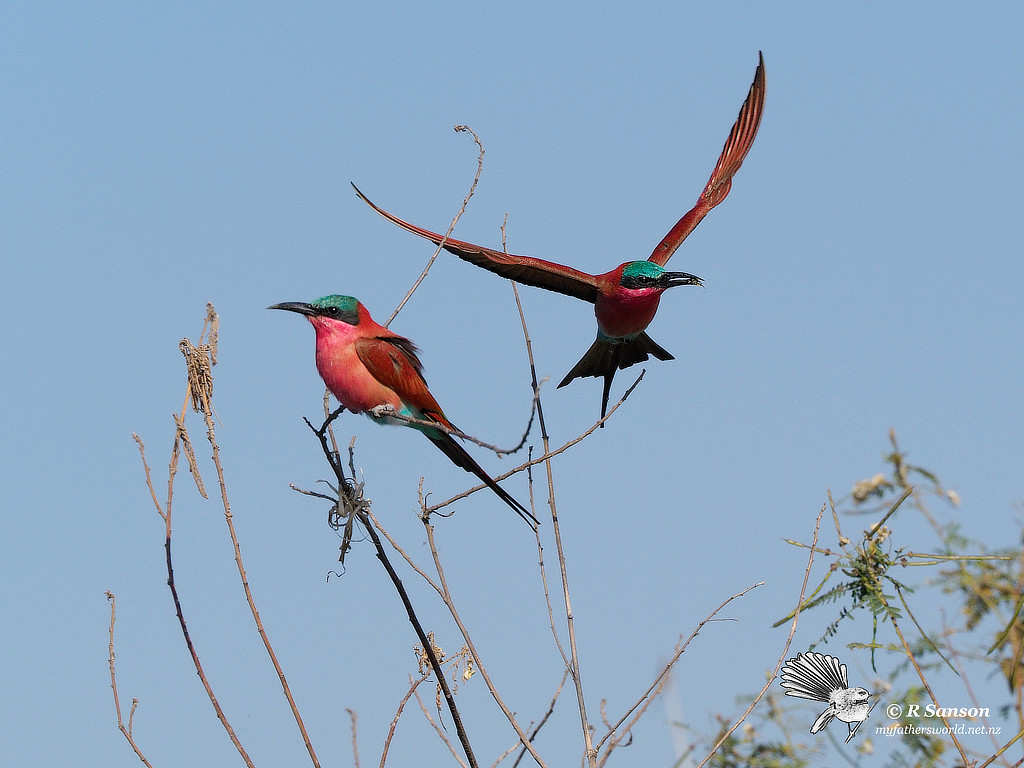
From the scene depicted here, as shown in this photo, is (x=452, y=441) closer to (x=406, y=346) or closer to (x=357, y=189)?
(x=406, y=346)

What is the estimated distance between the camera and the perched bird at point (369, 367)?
12.9 ft

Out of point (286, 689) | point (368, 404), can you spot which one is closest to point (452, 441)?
point (368, 404)

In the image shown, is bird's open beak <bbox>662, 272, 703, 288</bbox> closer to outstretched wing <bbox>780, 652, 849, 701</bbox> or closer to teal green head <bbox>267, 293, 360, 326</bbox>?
teal green head <bbox>267, 293, 360, 326</bbox>

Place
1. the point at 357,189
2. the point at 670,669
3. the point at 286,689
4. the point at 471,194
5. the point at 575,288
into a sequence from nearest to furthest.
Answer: the point at 286,689 < the point at 670,669 < the point at 471,194 < the point at 357,189 < the point at 575,288

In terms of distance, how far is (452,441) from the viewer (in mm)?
3980

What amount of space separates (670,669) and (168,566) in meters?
1.56

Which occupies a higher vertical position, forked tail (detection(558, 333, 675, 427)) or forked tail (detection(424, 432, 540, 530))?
forked tail (detection(558, 333, 675, 427))

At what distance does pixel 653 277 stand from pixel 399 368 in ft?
4.32

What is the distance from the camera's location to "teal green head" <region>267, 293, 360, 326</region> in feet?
13.3

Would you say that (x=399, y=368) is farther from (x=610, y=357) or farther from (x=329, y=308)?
(x=610, y=357)

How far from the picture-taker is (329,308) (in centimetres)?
404

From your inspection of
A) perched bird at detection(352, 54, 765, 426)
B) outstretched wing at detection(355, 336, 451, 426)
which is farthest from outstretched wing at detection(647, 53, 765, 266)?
outstretched wing at detection(355, 336, 451, 426)

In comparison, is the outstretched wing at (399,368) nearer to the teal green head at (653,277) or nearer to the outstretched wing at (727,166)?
the teal green head at (653,277)

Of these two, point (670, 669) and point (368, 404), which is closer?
point (670, 669)
